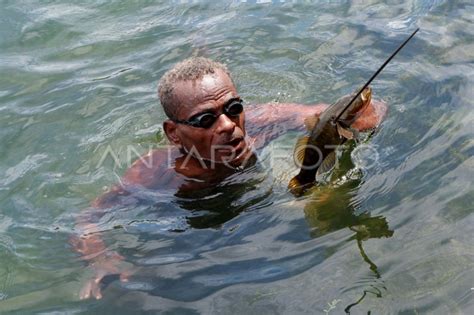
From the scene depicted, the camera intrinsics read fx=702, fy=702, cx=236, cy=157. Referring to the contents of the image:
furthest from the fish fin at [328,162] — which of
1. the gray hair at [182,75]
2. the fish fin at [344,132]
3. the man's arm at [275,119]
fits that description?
the man's arm at [275,119]

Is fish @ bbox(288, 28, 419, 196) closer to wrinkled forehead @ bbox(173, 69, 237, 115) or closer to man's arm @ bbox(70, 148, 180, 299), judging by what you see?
wrinkled forehead @ bbox(173, 69, 237, 115)

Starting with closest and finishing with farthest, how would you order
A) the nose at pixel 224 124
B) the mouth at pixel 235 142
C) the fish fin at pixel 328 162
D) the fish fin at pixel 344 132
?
the fish fin at pixel 344 132, the fish fin at pixel 328 162, the nose at pixel 224 124, the mouth at pixel 235 142

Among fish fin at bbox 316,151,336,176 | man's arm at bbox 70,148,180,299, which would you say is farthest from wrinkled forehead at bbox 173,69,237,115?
fish fin at bbox 316,151,336,176

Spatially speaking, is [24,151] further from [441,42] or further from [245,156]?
[441,42]

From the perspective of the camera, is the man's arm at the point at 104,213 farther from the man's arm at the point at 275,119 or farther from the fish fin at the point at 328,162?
the fish fin at the point at 328,162

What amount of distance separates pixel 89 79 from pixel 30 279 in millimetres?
3162

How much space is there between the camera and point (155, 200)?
524 centimetres

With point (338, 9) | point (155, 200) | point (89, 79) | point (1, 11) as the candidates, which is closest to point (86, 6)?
point (1, 11)

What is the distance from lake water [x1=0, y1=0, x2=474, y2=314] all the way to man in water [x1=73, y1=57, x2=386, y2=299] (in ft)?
0.36

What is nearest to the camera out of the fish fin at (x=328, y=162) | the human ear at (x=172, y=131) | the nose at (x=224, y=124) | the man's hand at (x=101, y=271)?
the fish fin at (x=328, y=162)

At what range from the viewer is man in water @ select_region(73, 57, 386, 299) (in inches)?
187

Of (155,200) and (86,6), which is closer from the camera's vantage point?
(155,200)

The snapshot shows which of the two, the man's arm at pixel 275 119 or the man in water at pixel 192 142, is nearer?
the man in water at pixel 192 142

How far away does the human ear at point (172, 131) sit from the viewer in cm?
516
